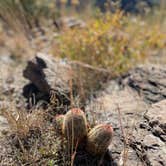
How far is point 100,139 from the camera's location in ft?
8.83

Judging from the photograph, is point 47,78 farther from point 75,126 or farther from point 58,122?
point 75,126

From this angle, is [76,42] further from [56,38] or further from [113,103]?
[113,103]

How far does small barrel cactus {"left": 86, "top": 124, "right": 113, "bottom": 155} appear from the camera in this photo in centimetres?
267

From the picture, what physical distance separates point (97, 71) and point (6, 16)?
2021 millimetres

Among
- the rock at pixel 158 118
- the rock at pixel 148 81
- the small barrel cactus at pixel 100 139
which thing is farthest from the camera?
the rock at pixel 148 81

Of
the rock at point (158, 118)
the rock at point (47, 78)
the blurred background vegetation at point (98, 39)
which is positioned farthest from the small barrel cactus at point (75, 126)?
the blurred background vegetation at point (98, 39)

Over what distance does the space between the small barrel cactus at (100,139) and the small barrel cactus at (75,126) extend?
7 cm

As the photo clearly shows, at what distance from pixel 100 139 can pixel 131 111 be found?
0.75 m

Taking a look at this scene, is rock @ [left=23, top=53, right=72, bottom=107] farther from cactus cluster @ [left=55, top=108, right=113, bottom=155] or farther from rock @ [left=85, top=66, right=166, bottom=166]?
→ cactus cluster @ [left=55, top=108, right=113, bottom=155]

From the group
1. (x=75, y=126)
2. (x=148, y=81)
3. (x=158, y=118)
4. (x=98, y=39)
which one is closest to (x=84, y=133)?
(x=75, y=126)

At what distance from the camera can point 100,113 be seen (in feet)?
10.9

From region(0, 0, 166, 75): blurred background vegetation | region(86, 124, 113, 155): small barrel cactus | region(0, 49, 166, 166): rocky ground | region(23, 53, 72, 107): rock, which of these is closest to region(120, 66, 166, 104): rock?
region(0, 49, 166, 166): rocky ground

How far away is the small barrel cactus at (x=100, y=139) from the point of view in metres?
2.67

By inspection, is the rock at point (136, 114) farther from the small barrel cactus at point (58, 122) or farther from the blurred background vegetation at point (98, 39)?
the blurred background vegetation at point (98, 39)
